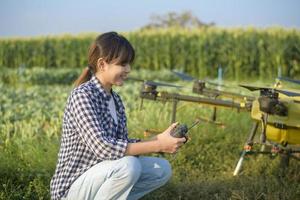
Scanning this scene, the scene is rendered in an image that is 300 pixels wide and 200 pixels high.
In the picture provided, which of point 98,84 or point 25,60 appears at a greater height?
point 98,84

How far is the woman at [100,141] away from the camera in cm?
298

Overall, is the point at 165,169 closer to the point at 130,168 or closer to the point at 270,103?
the point at 130,168

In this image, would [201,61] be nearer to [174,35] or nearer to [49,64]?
[174,35]

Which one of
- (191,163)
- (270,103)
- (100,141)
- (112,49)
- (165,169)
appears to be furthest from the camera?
(191,163)

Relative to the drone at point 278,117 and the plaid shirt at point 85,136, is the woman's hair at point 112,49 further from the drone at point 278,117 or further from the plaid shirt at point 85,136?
the drone at point 278,117

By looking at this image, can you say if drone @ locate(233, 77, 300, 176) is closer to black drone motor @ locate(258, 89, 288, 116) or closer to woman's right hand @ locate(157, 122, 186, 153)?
black drone motor @ locate(258, 89, 288, 116)

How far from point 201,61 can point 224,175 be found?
54.8 feet

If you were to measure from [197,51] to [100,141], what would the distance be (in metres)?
19.5

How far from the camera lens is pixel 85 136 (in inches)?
117

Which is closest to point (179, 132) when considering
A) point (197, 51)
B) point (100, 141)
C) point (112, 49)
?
point (100, 141)

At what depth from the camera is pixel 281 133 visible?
436 cm

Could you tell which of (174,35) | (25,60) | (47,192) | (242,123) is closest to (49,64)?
(25,60)

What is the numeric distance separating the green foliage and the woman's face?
1803 cm

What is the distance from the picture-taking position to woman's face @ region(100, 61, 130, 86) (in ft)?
10.3
